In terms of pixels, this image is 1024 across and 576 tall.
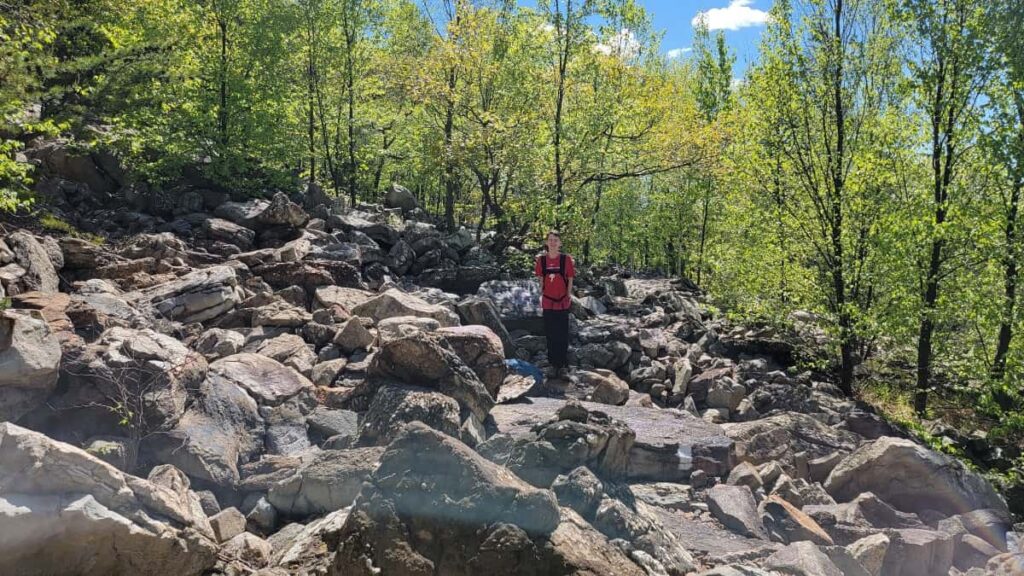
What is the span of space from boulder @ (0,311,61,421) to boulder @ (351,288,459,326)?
506 cm

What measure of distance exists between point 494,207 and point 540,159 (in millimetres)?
2182

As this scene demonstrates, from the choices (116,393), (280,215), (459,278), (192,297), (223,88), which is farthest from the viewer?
(223,88)

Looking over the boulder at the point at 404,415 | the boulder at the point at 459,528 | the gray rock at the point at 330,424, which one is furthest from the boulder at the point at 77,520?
the gray rock at the point at 330,424

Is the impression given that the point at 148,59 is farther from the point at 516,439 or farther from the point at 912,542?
the point at 912,542

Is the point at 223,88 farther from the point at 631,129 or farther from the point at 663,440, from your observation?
the point at 663,440

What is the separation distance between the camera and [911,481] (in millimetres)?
7219

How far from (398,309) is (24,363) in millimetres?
5583

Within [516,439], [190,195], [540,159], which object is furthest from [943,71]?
[190,195]

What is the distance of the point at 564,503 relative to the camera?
4602mm

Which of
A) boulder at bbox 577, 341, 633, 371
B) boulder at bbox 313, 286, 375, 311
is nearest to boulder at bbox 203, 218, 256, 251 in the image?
boulder at bbox 313, 286, 375, 311

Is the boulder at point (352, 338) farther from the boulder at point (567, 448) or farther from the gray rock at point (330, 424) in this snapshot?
the boulder at point (567, 448)

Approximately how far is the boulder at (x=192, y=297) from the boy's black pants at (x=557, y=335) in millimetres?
5021

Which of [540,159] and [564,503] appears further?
[540,159]

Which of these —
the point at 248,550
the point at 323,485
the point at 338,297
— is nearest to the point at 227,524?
the point at 248,550
